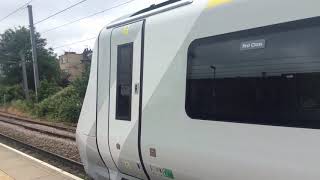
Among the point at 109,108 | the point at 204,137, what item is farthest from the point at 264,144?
the point at 109,108

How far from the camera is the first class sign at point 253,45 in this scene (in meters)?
4.38

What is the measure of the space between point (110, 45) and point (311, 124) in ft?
12.5

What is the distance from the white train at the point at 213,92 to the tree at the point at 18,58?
6274cm

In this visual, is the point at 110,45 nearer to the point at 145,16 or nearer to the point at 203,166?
the point at 145,16

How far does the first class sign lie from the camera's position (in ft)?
14.4

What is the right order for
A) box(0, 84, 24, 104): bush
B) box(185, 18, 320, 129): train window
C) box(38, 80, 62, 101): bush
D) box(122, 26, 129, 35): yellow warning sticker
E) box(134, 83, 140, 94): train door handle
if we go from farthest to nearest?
box(0, 84, 24, 104): bush
box(38, 80, 62, 101): bush
box(122, 26, 129, 35): yellow warning sticker
box(134, 83, 140, 94): train door handle
box(185, 18, 320, 129): train window

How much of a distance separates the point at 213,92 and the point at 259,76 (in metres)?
0.69

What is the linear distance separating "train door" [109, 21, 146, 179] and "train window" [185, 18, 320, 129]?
3.83 ft

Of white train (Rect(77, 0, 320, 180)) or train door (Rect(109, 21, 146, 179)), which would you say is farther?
train door (Rect(109, 21, 146, 179))

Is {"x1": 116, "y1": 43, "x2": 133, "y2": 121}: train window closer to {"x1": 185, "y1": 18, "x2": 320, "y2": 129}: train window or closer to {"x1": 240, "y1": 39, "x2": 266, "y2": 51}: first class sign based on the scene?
{"x1": 185, "y1": 18, "x2": 320, "y2": 129}: train window

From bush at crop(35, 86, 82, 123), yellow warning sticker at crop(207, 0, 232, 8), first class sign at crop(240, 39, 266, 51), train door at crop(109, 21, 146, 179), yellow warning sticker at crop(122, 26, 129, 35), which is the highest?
yellow warning sticker at crop(207, 0, 232, 8)

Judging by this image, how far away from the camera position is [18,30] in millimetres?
74500

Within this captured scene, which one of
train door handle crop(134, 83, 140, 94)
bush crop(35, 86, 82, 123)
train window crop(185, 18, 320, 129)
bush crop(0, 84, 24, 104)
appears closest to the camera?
train window crop(185, 18, 320, 129)

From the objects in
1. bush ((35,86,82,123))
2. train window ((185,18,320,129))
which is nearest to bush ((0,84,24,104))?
bush ((35,86,82,123))
